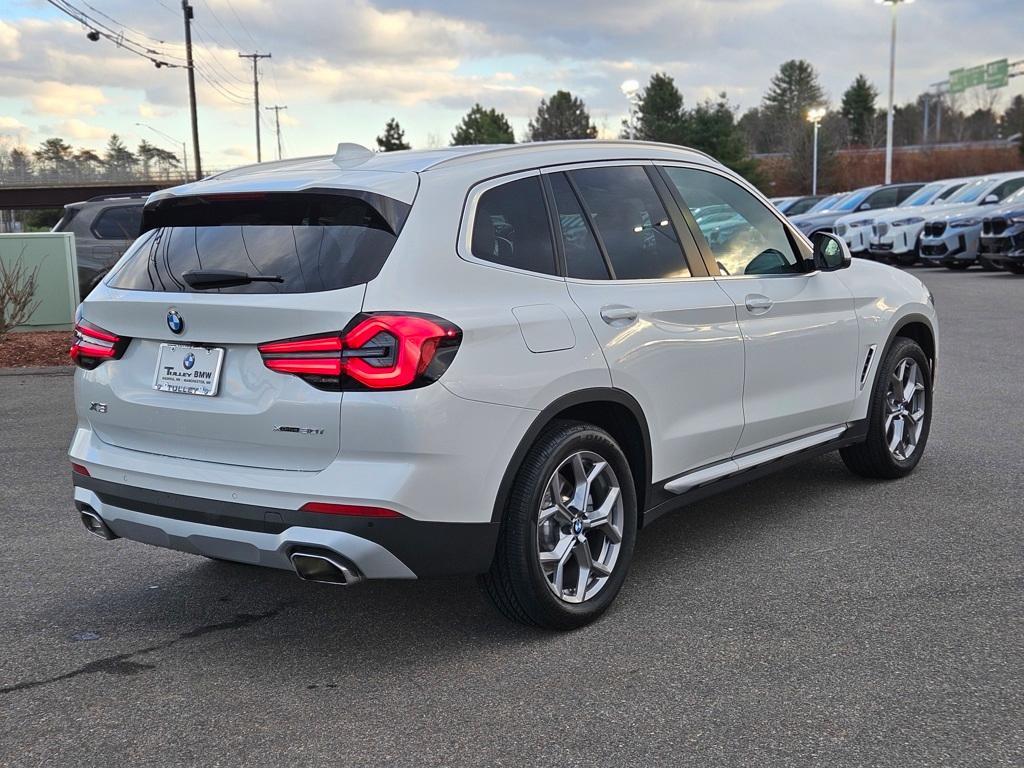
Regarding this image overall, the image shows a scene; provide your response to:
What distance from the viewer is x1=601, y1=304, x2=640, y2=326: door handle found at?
4.09 m

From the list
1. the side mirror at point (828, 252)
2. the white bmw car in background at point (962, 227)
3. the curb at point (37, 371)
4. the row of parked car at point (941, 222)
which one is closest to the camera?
the side mirror at point (828, 252)

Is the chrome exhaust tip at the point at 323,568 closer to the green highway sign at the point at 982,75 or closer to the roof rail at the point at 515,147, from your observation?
the roof rail at the point at 515,147

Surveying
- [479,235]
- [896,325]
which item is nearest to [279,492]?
[479,235]

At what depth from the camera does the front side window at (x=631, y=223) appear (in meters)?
4.34

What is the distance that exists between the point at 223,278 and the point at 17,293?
10044 millimetres

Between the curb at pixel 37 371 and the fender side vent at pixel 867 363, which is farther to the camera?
the curb at pixel 37 371

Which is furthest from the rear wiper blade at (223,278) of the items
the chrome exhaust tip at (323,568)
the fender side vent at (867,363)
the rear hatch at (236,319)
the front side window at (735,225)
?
the fender side vent at (867,363)

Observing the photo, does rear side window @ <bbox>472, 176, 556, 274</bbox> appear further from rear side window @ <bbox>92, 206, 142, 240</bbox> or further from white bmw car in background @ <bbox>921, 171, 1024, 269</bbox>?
white bmw car in background @ <bbox>921, 171, 1024, 269</bbox>

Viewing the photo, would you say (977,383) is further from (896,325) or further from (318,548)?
(318,548)

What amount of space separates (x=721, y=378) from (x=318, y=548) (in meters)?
2.00

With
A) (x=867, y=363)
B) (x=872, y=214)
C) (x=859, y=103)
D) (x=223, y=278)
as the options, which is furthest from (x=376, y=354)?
(x=859, y=103)

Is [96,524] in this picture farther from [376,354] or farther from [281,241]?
[376,354]

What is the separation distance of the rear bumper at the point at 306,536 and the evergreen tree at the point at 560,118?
105144mm

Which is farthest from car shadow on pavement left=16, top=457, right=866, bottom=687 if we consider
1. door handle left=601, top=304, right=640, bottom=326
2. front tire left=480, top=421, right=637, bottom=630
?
door handle left=601, top=304, right=640, bottom=326
